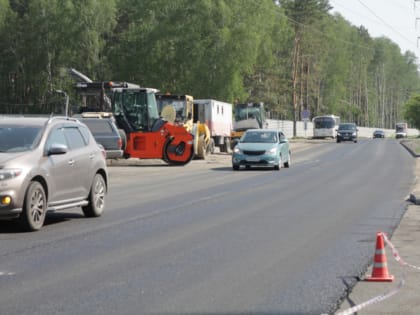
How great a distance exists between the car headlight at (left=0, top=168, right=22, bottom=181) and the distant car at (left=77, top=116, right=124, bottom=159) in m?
19.3

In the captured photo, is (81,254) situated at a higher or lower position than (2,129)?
lower

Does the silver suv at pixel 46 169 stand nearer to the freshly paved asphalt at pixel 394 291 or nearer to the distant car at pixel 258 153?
the freshly paved asphalt at pixel 394 291

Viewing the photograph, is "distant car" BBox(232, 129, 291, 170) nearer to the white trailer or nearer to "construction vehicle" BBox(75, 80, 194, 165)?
"construction vehicle" BBox(75, 80, 194, 165)

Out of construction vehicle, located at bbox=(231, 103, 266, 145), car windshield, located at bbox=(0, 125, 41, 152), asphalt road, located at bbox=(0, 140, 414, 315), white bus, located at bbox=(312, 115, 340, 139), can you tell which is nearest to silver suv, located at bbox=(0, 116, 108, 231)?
car windshield, located at bbox=(0, 125, 41, 152)

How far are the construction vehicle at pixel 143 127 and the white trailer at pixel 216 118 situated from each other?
31.9ft

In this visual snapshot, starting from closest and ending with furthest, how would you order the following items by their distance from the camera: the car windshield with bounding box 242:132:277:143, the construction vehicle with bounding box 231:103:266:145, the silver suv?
the silver suv
the car windshield with bounding box 242:132:277:143
the construction vehicle with bounding box 231:103:266:145

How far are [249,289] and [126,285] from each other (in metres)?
1.21

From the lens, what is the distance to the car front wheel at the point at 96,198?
1647 cm

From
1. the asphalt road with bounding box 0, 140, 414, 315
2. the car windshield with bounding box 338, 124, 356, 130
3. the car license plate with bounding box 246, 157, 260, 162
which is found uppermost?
the asphalt road with bounding box 0, 140, 414, 315

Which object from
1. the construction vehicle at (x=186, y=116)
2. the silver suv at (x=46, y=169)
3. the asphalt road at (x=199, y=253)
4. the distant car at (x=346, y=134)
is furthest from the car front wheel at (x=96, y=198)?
the distant car at (x=346, y=134)

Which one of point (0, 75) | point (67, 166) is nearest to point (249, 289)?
point (67, 166)

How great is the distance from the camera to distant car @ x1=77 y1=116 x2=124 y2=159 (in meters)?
33.3

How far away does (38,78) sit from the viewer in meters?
87.8

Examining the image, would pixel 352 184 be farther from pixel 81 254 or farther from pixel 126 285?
pixel 126 285
